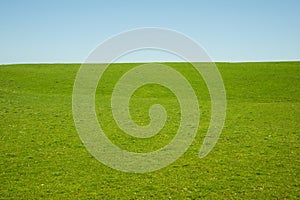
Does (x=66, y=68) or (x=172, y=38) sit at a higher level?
(x=172, y=38)

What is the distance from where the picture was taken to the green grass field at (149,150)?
1235 cm

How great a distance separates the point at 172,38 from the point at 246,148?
883 centimetres

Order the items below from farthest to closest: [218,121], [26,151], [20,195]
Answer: [218,121] → [26,151] → [20,195]

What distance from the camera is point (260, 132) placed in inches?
862

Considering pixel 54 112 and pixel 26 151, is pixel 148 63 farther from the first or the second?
pixel 26 151

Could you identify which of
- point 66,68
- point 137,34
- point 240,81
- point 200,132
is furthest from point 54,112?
point 66,68

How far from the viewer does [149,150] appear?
17.7 metres

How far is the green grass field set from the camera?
12352 mm

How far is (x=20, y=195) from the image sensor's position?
11.9m

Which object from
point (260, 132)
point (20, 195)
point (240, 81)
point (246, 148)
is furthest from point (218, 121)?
point (240, 81)

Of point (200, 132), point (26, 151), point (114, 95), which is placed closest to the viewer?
point (26, 151)

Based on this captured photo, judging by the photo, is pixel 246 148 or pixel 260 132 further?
pixel 260 132

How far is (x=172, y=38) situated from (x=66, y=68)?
183 feet

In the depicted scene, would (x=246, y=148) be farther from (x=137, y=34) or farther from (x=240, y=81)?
(x=240, y=81)
